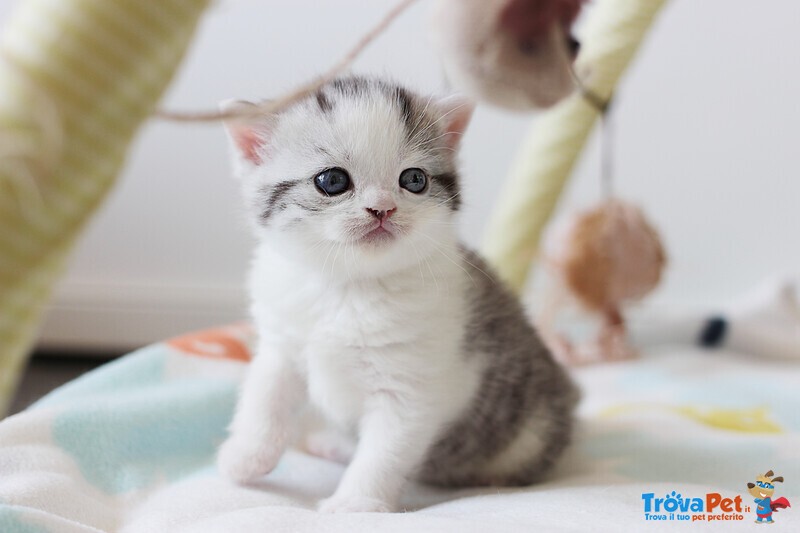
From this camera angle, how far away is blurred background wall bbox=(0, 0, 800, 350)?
2.53 metres

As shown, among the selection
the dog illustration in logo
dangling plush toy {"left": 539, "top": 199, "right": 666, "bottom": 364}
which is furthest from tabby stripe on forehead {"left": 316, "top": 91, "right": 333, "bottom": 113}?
dangling plush toy {"left": 539, "top": 199, "right": 666, "bottom": 364}

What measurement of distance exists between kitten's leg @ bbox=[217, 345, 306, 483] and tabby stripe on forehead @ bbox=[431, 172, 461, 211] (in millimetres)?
330

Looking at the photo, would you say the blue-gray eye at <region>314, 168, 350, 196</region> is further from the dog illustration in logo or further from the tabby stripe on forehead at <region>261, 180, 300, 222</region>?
the dog illustration in logo

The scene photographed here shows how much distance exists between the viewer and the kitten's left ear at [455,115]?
3.76ft

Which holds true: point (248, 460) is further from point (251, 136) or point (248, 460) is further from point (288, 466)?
point (251, 136)

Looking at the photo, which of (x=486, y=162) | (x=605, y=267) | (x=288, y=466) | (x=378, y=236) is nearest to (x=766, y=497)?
(x=378, y=236)

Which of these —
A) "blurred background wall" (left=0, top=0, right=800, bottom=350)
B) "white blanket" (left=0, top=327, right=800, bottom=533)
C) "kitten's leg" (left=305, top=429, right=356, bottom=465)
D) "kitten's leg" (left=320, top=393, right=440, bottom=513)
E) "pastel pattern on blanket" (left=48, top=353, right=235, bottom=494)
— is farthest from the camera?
"blurred background wall" (left=0, top=0, right=800, bottom=350)

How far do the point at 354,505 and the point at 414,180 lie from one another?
1.40ft

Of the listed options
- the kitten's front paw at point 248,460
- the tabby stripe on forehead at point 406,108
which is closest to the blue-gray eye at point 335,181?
the tabby stripe on forehead at point 406,108

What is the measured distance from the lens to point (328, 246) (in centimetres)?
102

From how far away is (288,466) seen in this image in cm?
125

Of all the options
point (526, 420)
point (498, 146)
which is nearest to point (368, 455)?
point (526, 420)

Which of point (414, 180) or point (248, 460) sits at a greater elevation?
point (414, 180)

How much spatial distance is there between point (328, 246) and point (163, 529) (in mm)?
396
